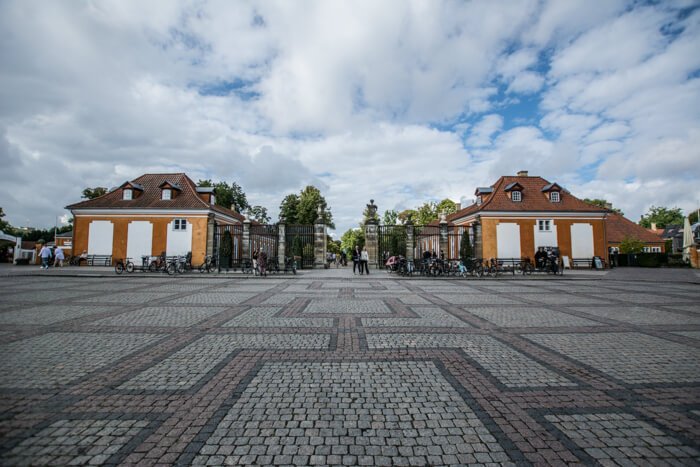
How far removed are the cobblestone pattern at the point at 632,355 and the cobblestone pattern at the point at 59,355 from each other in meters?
6.22

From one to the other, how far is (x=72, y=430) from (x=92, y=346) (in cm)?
260

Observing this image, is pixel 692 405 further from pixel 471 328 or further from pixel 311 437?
pixel 311 437

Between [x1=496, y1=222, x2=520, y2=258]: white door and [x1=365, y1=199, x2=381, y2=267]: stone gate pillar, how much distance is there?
11.1 meters

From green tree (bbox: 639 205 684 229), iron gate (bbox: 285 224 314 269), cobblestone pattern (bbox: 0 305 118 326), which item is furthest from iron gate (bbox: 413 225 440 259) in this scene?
green tree (bbox: 639 205 684 229)

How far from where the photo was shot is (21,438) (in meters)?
2.40

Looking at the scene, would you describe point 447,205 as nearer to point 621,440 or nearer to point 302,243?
point 302,243

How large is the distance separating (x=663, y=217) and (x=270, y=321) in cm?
9943

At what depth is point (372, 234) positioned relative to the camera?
23922mm

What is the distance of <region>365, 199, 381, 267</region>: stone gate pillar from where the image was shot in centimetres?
2388

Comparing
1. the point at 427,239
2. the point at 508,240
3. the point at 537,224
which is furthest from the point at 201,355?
the point at 427,239

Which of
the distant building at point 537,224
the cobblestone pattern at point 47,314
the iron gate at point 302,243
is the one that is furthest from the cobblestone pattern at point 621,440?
the distant building at point 537,224

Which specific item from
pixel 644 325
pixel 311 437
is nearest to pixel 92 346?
pixel 311 437

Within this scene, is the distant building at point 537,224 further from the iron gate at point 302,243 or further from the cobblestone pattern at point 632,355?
the cobblestone pattern at point 632,355

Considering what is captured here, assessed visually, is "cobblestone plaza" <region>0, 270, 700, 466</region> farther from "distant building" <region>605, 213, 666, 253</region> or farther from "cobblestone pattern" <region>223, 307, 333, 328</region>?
"distant building" <region>605, 213, 666, 253</region>
